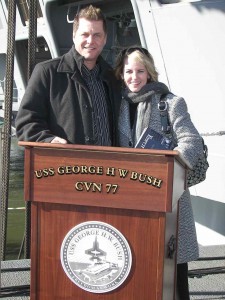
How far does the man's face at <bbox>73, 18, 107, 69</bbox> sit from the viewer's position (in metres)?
3.13

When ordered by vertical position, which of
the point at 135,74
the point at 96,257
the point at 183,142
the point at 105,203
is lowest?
the point at 96,257

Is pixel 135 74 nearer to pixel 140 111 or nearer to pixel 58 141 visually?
pixel 140 111

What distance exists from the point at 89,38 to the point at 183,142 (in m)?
0.64

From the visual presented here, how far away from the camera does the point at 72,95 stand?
10.3 ft

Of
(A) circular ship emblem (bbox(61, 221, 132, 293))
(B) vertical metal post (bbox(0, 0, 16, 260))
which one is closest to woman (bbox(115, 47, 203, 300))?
(A) circular ship emblem (bbox(61, 221, 132, 293))

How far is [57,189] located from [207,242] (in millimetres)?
5395

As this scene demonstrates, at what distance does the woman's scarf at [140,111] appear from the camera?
3.19m

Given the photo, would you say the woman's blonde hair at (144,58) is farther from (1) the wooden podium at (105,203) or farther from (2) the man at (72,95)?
(1) the wooden podium at (105,203)

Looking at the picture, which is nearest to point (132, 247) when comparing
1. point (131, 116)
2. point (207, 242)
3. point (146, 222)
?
point (146, 222)

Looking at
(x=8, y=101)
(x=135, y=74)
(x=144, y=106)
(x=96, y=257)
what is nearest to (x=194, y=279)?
(x=8, y=101)

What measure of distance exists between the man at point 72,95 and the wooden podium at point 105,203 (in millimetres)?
386

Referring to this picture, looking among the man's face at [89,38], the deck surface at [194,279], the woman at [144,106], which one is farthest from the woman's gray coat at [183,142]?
the deck surface at [194,279]

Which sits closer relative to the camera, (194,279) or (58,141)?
(58,141)

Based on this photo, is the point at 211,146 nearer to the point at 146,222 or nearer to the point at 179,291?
the point at 179,291
